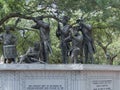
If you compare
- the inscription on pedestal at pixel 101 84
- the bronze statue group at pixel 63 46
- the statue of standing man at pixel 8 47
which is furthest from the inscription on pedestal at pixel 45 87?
the statue of standing man at pixel 8 47

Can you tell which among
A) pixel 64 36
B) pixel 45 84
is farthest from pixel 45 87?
pixel 64 36

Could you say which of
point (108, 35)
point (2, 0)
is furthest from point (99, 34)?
point (2, 0)

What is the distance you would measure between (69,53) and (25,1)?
6675mm

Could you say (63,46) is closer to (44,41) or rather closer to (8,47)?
(44,41)

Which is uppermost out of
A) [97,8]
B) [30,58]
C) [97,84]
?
[97,8]

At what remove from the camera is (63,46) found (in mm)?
12461

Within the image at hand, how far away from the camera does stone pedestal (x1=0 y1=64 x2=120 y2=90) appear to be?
10.9 metres

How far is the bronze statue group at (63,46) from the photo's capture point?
1185 cm

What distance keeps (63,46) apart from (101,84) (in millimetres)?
1853

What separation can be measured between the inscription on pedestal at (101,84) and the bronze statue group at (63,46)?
1.00 m

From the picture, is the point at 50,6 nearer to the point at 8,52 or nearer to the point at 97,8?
the point at 97,8

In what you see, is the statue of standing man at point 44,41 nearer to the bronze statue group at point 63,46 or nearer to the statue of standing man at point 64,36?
the bronze statue group at point 63,46

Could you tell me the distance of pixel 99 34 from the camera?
2155 centimetres

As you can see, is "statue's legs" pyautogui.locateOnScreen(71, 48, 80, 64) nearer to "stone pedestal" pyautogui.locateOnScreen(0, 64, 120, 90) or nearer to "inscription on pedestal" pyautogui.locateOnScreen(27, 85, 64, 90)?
"stone pedestal" pyautogui.locateOnScreen(0, 64, 120, 90)
